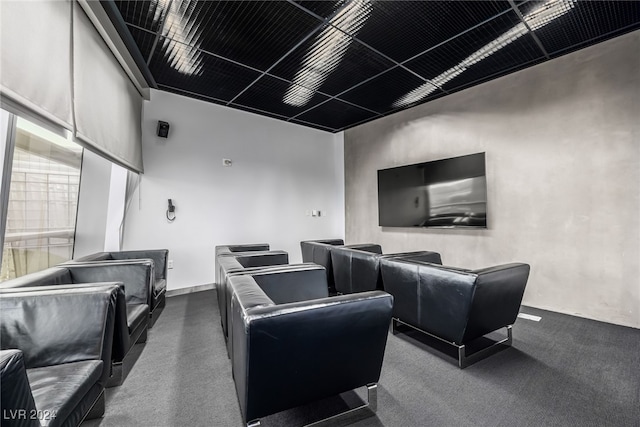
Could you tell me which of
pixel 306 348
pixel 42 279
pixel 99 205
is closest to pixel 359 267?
pixel 306 348

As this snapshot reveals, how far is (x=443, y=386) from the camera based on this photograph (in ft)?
6.22

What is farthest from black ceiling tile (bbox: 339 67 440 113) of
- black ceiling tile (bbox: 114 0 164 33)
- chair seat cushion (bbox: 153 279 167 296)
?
chair seat cushion (bbox: 153 279 167 296)

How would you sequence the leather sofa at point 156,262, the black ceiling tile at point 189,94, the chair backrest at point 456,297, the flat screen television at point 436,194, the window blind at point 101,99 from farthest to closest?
the black ceiling tile at point 189,94 → the flat screen television at point 436,194 → the leather sofa at point 156,262 → the window blind at point 101,99 → the chair backrest at point 456,297

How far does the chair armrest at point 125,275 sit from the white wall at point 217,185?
1572 mm

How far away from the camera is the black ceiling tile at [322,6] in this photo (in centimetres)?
238

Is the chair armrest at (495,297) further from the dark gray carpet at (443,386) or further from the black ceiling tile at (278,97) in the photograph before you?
the black ceiling tile at (278,97)

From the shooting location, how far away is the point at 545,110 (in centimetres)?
337

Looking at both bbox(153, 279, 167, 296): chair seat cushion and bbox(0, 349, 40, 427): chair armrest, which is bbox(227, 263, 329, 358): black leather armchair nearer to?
bbox(0, 349, 40, 427): chair armrest

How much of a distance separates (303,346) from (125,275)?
7.02 ft

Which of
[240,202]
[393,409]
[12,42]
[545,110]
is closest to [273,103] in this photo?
[240,202]

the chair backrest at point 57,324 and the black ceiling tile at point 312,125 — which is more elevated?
the black ceiling tile at point 312,125

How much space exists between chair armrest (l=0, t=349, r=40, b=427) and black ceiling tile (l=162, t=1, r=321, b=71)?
2.77m

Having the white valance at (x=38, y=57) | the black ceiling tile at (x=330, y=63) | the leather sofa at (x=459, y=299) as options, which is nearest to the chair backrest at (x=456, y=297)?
the leather sofa at (x=459, y=299)

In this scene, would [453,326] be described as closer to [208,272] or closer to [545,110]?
[545,110]
